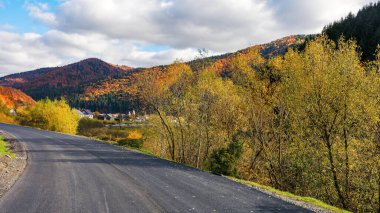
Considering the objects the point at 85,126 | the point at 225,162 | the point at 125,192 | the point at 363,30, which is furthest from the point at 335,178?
the point at 85,126

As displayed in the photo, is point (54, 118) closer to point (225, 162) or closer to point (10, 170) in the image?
point (10, 170)

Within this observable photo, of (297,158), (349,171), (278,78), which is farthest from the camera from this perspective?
(278,78)

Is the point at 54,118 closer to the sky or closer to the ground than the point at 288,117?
closer to the ground

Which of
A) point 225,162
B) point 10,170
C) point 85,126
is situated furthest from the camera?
point 85,126

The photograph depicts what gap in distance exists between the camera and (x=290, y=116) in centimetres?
2684

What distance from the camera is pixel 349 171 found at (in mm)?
20344

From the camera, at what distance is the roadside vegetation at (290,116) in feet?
65.8

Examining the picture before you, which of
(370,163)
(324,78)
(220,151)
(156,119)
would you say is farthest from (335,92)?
(156,119)

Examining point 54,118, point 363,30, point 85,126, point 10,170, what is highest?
point 363,30

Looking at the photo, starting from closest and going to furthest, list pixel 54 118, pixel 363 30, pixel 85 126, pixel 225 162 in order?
pixel 225 162, pixel 54 118, pixel 363 30, pixel 85 126

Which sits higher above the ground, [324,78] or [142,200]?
[324,78]

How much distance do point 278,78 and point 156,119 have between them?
60.5 feet

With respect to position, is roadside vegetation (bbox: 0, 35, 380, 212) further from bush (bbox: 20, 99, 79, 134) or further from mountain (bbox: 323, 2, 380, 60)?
mountain (bbox: 323, 2, 380, 60)

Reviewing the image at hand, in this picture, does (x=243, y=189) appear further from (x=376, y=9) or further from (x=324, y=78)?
(x=376, y=9)
